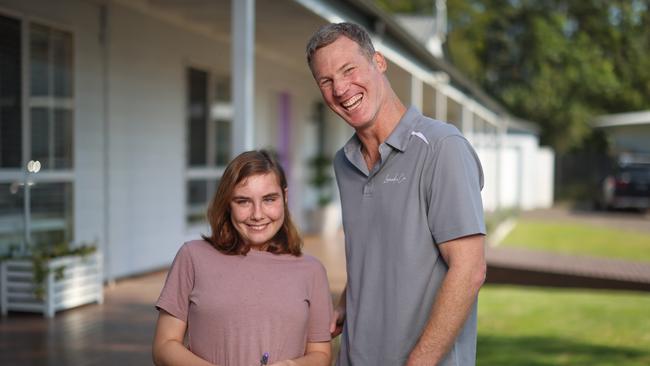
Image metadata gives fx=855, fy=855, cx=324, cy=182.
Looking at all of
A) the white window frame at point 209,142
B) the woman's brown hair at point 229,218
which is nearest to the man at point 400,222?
the woman's brown hair at point 229,218

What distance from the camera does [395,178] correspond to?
2.23 meters

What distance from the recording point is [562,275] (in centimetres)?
1148

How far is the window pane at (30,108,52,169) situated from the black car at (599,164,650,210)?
2002 cm

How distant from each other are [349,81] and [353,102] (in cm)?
6

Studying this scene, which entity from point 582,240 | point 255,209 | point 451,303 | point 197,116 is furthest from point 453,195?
point 582,240

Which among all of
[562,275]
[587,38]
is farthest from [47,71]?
[587,38]

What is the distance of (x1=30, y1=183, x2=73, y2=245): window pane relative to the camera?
7316 millimetres

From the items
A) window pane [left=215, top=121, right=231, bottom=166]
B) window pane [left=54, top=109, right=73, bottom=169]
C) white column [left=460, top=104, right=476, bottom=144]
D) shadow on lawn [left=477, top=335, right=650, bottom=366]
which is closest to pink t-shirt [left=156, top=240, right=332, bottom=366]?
shadow on lawn [left=477, top=335, right=650, bottom=366]

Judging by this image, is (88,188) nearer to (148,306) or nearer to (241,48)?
(148,306)

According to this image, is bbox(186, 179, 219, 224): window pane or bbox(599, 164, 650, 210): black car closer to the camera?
bbox(186, 179, 219, 224): window pane

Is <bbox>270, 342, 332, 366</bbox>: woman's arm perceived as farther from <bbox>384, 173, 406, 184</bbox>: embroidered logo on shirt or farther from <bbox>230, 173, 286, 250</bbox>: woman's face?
<bbox>384, 173, 406, 184</bbox>: embroidered logo on shirt

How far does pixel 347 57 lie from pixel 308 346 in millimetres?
840

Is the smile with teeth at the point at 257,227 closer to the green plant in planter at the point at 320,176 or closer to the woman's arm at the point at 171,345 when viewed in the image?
the woman's arm at the point at 171,345

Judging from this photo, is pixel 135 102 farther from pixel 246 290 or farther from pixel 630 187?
pixel 630 187
